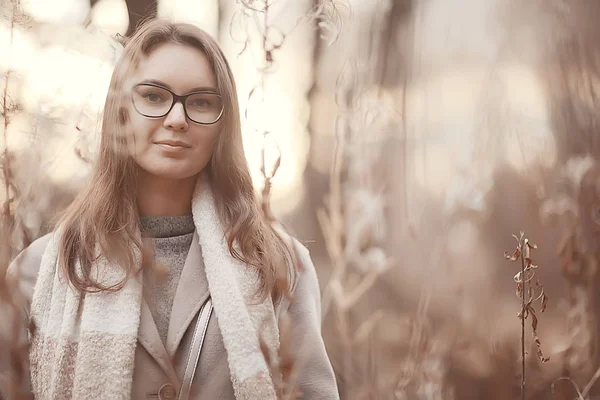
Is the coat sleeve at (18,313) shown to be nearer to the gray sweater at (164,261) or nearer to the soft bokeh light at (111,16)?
the gray sweater at (164,261)

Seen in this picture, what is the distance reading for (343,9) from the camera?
133 centimetres

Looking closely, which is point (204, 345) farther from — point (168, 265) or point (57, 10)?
point (57, 10)

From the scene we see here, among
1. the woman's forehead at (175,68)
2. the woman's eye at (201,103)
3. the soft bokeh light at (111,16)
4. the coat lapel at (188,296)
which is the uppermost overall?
the soft bokeh light at (111,16)

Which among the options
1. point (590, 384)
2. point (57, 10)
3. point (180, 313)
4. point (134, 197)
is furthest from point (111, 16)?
point (590, 384)

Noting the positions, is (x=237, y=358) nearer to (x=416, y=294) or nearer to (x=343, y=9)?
(x=416, y=294)

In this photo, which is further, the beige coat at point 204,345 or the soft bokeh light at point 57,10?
the soft bokeh light at point 57,10

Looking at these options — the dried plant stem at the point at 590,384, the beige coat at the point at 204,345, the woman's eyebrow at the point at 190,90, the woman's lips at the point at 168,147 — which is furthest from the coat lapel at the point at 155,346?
the dried plant stem at the point at 590,384

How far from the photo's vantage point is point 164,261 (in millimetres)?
1206

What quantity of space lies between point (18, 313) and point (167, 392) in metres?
0.34

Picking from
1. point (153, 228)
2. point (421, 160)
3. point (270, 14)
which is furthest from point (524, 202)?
point (153, 228)

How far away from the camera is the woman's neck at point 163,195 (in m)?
1.21

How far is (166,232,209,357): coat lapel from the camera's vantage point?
45.3 inches

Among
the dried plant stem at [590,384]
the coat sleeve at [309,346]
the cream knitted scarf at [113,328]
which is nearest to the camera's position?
the cream knitted scarf at [113,328]

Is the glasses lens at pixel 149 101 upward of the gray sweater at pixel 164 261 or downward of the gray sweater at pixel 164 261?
upward
